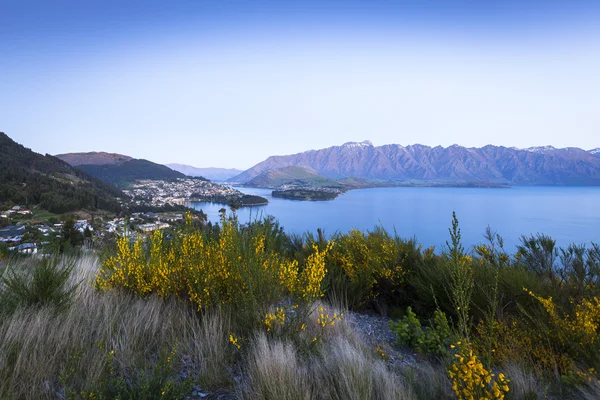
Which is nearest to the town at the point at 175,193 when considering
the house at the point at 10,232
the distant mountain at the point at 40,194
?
the distant mountain at the point at 40,194

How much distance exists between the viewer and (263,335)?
2.46m

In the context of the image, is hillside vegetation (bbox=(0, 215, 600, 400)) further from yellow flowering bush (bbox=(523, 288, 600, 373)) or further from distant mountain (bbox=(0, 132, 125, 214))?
distant mountain (bbox=(0, 132, 125, 214))

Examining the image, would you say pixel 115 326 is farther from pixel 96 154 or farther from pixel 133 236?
pixel 96 154

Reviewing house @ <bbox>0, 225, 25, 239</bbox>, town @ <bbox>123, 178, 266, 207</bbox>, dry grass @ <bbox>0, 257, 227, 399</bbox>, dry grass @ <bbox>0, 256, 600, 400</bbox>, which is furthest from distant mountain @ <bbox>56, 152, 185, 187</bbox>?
dry grass @ <bbox>0, 256, 600, 400</bbox>

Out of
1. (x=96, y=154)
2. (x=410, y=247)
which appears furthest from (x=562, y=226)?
(x=96, y=154)

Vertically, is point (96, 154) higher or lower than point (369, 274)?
higher

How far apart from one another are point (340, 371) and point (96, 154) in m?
183

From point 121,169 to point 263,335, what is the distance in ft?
447

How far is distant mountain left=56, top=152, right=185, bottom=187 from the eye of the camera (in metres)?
105

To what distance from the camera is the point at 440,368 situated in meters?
2.65

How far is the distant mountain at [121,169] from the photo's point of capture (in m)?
105

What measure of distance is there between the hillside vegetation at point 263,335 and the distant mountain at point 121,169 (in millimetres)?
104538

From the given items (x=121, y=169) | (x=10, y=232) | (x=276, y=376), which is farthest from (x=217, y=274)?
(x=121, y=169)

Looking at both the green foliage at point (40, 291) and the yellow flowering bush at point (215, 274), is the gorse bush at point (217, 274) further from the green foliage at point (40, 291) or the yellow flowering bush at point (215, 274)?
the green foliage at point (40, 291)
